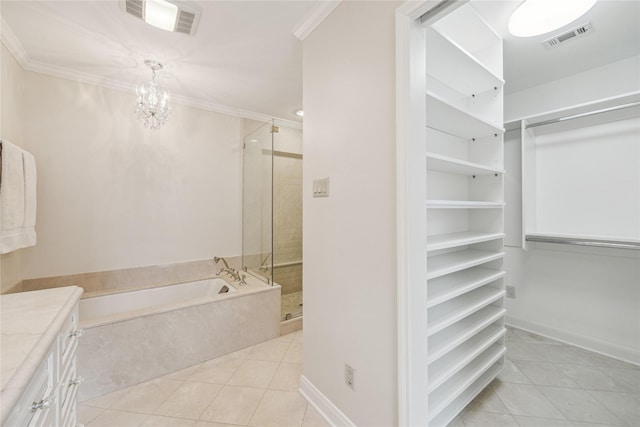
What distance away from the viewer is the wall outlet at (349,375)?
4.37ft

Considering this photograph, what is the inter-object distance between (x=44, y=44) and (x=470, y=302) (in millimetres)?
Result: 3407

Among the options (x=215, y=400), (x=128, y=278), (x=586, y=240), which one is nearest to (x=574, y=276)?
(x=586, y=240)

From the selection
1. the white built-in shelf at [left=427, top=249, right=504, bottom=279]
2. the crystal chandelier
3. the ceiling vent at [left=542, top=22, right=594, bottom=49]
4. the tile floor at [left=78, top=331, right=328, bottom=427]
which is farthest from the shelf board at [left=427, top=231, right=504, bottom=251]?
the crystal chandelier

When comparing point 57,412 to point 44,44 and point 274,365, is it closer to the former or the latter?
point 274,365

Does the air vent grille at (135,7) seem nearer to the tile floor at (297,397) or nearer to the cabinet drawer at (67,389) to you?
the cabinet drawer at (67,389)

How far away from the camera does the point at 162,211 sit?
269 centimetres

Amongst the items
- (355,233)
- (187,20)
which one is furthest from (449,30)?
(187,20)

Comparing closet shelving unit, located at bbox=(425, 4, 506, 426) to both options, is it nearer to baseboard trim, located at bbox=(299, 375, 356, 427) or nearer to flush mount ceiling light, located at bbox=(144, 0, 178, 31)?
baseboard trim, located at bbox=(299, 375, 356, 427)

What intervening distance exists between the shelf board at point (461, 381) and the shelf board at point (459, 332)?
205mm

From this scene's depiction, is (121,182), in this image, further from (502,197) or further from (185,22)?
(502,197)

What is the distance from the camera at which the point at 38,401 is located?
2.29ft

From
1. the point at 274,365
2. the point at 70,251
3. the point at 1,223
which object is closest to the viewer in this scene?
the point at 1,223

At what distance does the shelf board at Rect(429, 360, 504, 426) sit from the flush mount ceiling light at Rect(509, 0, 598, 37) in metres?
2.19

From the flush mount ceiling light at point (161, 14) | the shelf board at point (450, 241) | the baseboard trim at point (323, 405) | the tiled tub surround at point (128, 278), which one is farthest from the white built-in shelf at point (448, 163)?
the tiled tub surround at point (128, 278)
